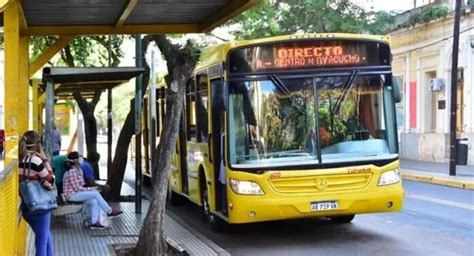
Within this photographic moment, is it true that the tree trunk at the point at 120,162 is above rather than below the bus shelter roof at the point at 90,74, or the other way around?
below

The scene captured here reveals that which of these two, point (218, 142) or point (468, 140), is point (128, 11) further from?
point (468, 140)

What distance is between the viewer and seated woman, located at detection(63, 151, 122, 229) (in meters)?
10.7

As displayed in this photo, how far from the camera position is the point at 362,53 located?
32.4 feet

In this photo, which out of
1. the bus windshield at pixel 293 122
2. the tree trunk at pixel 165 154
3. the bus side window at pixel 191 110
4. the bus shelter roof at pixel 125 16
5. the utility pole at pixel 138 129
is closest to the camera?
the bus shelter roof at pixel 125 16

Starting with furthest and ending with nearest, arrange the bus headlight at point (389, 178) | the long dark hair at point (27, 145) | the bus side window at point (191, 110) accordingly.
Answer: the bus side window at point (191, 110) < the bus headlight at point (389, 178) < the long dark hair at point (27, 145)

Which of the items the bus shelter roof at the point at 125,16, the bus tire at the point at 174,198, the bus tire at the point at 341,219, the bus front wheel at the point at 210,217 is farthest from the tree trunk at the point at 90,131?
the bus shelter roof at the point at 125,16

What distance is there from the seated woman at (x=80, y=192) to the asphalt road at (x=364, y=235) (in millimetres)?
1714

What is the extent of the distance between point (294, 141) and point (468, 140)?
16.8 meters

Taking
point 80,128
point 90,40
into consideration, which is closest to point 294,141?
point 90,40

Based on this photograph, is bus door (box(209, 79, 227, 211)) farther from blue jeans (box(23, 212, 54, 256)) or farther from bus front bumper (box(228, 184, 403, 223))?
blue jeans (box(23, 212, 54, 256))

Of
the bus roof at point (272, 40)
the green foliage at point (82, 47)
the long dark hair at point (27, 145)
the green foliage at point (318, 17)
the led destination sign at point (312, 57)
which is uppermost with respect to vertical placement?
the green foliage at point (318, 17)

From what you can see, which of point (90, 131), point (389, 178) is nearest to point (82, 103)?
point (90, 131)

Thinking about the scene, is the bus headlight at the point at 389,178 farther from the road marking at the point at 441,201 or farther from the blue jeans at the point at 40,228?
the blue jeans at the point at 40,228

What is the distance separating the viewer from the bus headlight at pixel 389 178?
9680 millimetres
